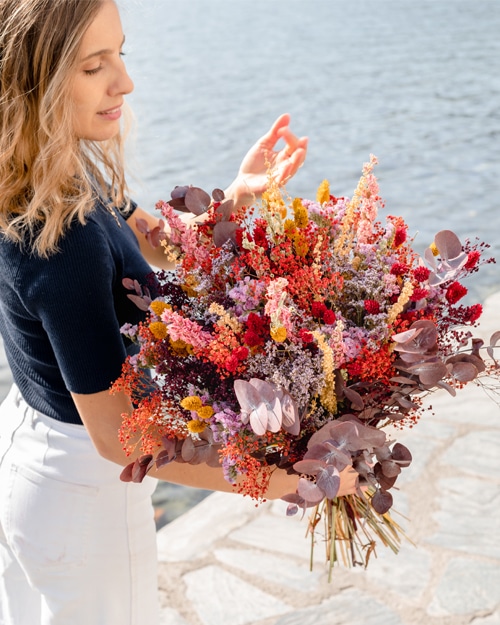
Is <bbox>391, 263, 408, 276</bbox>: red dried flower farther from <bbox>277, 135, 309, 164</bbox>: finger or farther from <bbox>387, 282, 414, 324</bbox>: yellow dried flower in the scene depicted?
<bbox>277, 135, 309, 164</bbox>: finger

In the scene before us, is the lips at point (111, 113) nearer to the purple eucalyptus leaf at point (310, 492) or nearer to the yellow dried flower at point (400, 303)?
the yellow dried flower at point (400, 303)

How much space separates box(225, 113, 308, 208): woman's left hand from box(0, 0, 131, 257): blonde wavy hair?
55cm

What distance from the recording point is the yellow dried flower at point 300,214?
1706 millimetres

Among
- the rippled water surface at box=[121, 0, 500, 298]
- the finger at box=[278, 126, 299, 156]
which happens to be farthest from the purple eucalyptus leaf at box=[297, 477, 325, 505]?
the rippled water surface at box=[121, 0, 500, 298]

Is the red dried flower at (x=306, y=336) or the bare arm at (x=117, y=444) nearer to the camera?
the red dried flower at (x=306, y=336)

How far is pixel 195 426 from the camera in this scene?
1617 mm

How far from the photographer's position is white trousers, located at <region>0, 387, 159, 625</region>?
6.63 ft

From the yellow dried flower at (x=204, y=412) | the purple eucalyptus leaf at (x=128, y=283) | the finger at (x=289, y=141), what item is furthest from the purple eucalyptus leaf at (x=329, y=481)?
the finger at (x=289, y=141)

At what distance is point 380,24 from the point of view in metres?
19.9

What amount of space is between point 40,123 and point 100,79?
165 mm

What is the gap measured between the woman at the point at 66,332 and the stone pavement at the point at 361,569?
124 centimetres

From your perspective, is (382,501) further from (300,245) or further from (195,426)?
(300,245)

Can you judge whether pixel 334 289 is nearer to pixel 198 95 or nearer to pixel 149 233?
pixel 149 233

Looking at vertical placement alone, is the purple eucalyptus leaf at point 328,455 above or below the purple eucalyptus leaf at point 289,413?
below
